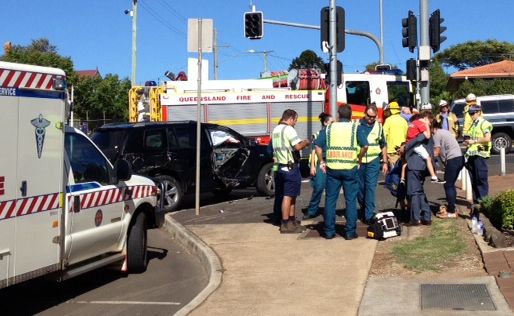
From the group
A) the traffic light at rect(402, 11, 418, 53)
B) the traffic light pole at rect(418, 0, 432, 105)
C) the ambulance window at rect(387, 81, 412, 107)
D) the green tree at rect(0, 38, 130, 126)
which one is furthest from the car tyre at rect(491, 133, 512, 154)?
the green tree at rect(0, 38, 130, 126)

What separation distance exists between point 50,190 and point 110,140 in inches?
262

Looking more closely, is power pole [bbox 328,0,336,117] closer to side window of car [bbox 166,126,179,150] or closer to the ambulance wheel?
side window of car [bbox 166,126,179,150]

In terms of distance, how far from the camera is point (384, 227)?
8.84 metres

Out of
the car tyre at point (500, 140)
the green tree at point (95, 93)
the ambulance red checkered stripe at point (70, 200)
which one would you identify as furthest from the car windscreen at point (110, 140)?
the green tree at point (95, 93)

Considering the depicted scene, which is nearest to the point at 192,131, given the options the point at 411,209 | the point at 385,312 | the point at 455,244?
the point at 411,209

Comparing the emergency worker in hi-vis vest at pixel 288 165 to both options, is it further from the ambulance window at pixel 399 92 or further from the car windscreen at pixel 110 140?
the ambulance window at pixel 399 92

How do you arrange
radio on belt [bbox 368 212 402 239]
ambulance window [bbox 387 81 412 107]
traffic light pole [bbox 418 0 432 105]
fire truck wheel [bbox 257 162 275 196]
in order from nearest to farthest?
radio on belt [bbox 368 212 402 239], fire truck wheel [bbox 257 162 275 196], traffic light pole [bbox 418 0 432 105], ambulance window [bbox 387 81 412 107]

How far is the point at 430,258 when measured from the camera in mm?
7723

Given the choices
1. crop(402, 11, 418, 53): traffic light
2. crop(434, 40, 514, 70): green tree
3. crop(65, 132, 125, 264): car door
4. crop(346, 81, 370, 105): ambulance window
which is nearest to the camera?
crop(65, 132, 125, 264): car door

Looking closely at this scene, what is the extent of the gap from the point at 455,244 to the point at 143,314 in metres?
3.93

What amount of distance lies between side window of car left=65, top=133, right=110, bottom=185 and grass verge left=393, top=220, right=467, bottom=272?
11.3 ft

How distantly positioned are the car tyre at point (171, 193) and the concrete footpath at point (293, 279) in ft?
6.88

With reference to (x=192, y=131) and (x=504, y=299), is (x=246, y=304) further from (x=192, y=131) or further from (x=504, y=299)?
(x=192, y=131)

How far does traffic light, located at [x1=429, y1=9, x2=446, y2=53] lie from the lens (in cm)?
1741
